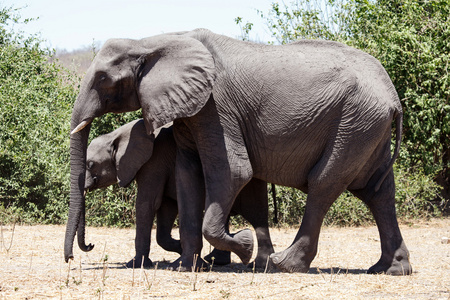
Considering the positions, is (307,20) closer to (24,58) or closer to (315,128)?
(24,58)

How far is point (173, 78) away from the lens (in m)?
7.09

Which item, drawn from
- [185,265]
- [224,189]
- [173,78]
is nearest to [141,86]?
[173,78]

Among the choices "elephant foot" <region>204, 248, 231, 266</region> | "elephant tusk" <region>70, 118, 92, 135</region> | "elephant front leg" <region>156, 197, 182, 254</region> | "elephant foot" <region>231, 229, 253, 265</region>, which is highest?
"elephant tusk" <region>70, 118, 92, 135</region>

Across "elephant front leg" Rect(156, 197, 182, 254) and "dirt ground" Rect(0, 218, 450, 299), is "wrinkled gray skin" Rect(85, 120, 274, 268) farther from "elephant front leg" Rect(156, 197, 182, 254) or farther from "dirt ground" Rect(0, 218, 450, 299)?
"dirt ground" Rect(0, 218, 450, 299)

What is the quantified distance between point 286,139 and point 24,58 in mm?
13493

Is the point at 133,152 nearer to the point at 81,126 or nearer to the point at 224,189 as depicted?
the point at 81,126

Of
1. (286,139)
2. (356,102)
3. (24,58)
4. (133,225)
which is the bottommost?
(133,225)

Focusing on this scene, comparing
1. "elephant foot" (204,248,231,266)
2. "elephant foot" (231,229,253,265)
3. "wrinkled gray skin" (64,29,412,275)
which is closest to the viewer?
"wrinkled gray skin" (64,29,412,275)

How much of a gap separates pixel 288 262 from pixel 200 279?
112 cm

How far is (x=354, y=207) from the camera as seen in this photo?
43.7 feet

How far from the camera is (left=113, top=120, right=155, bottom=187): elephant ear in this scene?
785cm

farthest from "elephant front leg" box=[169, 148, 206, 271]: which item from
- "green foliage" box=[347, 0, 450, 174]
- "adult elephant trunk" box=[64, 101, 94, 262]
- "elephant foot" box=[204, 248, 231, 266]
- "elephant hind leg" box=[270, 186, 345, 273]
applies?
"green foliage" box=[347, 0, 450, 174]

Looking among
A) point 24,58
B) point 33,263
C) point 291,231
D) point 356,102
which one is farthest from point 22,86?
point 356,102

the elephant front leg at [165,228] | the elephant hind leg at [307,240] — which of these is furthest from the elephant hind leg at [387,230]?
the elephant front leg at [165,228]
